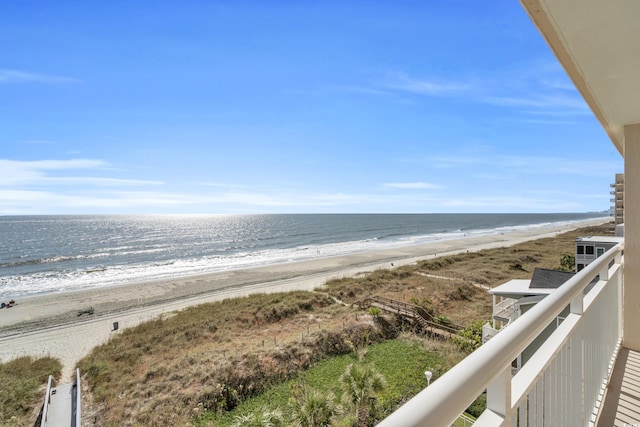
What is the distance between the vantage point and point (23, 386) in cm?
1109

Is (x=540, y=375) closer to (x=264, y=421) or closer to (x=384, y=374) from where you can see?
(x=264, y=421)

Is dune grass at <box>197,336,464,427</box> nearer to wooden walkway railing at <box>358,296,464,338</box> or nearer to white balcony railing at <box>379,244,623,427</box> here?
wooden walkway railing at <box>358,296,464,338</box>

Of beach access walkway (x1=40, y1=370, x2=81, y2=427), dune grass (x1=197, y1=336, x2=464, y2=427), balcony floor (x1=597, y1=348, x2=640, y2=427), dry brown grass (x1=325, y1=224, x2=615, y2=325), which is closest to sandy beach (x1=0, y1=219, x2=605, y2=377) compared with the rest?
beach access walkway (x1=40, y1=370, x2=81, y2=427)

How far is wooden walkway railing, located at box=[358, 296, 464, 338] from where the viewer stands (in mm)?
14402

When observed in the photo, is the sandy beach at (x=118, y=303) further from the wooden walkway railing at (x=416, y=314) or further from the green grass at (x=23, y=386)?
the wooden walkway railing at (x=416, y=314)

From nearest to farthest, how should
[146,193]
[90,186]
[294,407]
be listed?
[294,407]
[90,186]
[146,193]

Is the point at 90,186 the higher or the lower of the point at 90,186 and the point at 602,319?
the higher

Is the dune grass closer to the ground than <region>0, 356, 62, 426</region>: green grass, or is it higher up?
higher up

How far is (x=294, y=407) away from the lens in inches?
310

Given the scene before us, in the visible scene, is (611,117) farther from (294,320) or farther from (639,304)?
(294,320)

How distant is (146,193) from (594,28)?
128 meters

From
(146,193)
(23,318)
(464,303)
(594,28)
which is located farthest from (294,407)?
(146,193)

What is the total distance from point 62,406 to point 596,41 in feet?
45.6

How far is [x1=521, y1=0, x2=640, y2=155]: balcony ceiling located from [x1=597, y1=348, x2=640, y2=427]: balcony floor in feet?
6.66
